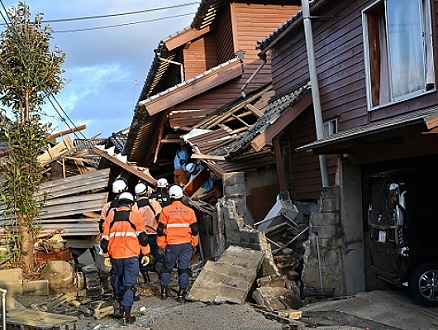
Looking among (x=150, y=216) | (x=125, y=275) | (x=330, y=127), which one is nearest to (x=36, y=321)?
(x=125, y=275)

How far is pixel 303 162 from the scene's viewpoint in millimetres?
12180

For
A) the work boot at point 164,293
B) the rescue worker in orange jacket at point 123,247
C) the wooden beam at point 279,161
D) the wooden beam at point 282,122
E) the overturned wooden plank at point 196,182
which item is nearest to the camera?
the rescue worker in orange jacket at point 123,247

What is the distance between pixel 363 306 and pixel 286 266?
1.95 meters

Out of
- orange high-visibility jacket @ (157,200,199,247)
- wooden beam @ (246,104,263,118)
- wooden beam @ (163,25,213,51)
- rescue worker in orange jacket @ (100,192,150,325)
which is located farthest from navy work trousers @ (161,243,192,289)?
wooden beam @ (163,25,213,51)

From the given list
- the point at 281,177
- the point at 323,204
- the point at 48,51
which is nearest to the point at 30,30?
the point at 48,51

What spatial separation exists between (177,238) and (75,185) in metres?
6.79

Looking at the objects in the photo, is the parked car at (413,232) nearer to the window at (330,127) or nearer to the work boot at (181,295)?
the window at (330,127)

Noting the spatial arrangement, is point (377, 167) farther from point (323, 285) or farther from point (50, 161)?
point (50, 161)

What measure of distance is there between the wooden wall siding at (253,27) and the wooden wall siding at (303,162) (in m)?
5.57

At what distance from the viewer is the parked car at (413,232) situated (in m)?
7.50

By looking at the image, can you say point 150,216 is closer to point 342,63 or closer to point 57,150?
point 342,63

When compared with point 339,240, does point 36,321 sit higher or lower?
lower

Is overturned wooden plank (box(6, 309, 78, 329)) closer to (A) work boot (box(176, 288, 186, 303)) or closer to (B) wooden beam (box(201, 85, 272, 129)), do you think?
(A) work boot (box(176, 288, 186, 303))

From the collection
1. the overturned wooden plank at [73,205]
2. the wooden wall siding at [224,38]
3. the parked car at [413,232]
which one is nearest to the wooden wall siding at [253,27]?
the wooden wall siding at [224,38]
